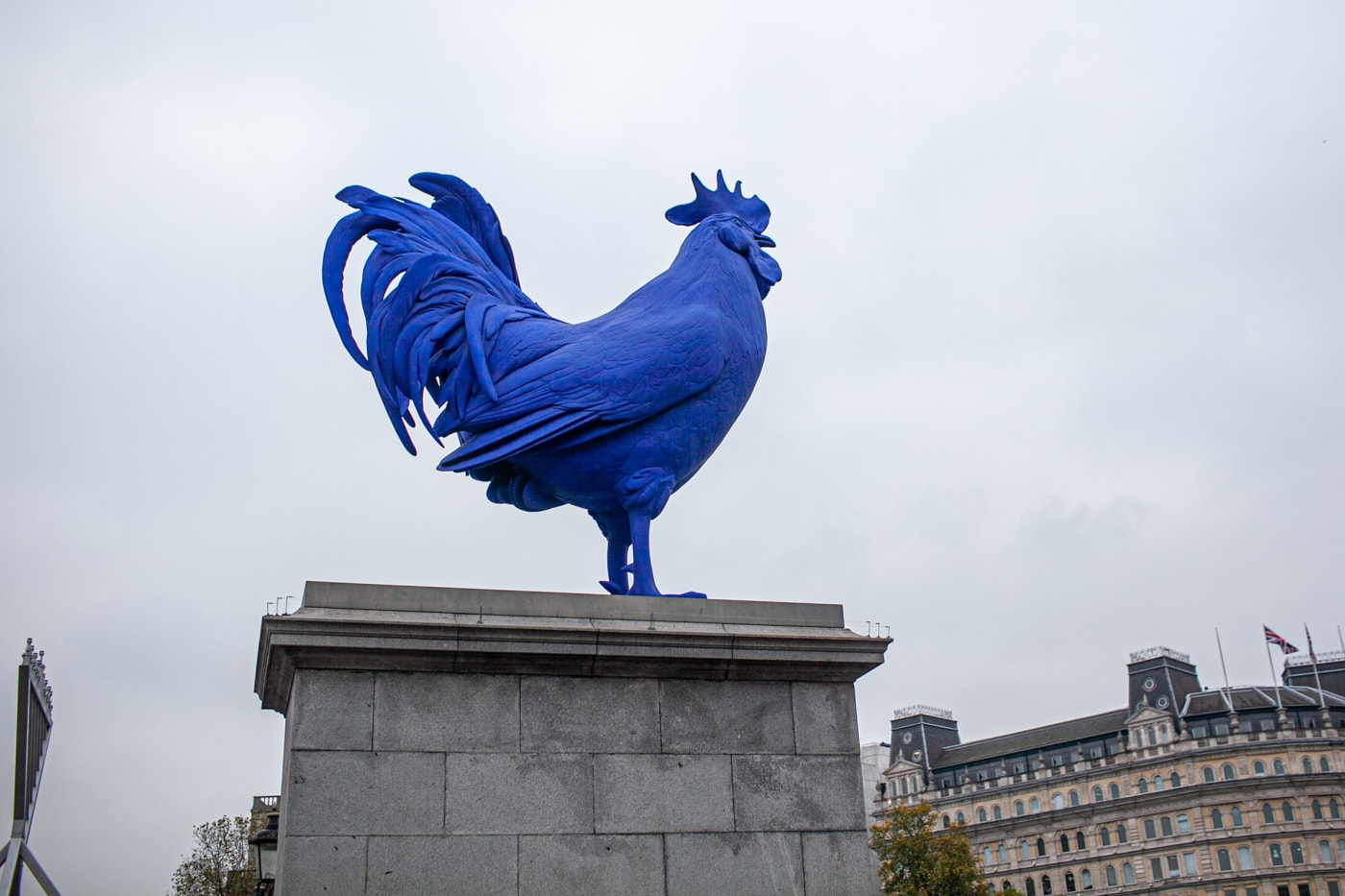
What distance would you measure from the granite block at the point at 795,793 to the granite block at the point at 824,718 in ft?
0.34

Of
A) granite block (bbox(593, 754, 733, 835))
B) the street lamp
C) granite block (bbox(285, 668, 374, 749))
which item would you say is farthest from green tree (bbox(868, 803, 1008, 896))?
granite block (bbox(285, 668, 374, 749))

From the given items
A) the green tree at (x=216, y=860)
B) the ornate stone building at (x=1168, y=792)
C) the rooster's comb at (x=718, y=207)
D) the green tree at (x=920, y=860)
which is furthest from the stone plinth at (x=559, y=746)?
the ornate stone building at (x=1168, y=792)

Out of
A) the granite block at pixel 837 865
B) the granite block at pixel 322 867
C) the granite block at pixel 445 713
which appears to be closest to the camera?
the granite block at pixel 322 867

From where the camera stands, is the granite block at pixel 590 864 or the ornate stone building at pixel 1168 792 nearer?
the granite block at pixel 590 864

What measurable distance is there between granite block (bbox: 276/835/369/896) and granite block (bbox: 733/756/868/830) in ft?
9.25

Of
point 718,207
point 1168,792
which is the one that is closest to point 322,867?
point 718,207

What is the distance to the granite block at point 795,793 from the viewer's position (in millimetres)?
9117

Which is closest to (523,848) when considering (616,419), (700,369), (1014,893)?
(616,419)

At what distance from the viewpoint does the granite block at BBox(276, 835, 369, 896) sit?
8086 millimetres

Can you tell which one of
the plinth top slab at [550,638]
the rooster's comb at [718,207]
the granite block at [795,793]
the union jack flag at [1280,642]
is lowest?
the granite block at [795,793]

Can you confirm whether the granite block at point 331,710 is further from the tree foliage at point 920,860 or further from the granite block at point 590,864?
the tree foliage at point 920,860

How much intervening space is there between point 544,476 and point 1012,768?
78.5 metres

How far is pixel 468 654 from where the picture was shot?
8.87 m

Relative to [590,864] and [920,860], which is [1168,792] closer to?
[920,860]
